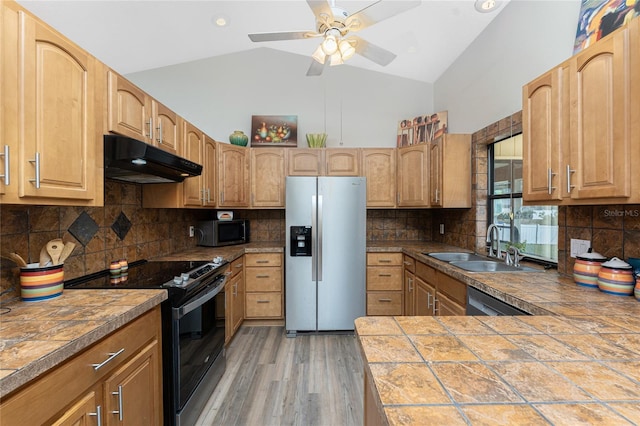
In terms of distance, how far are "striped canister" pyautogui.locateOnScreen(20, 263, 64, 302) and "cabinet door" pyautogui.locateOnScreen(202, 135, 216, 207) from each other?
4.82ft

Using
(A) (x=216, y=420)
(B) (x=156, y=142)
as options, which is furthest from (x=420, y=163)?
(A) (x=216, y=420)

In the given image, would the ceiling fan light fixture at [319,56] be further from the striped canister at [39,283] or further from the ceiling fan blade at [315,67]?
the striped canister at [39,283]

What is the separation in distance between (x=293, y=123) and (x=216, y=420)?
3017mm

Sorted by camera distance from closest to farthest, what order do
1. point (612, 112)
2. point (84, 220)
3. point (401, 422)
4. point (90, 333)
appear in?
point (401, 422), point (90, 333), point (612, 112), point (84, 220)

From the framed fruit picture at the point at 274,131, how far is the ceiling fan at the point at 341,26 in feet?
4.83

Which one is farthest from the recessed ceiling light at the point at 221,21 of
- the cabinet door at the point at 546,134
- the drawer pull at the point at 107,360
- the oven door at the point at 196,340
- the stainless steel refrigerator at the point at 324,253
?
the drawer pull at the point at 107,360

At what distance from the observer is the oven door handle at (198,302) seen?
1.51 meters

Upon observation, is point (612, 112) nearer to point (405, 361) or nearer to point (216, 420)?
point (405, 361)

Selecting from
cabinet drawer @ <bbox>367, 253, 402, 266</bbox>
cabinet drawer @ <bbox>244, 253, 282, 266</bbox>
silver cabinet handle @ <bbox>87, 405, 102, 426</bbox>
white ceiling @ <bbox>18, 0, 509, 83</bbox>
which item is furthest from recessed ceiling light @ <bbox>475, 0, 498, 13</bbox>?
silver cabinet handle @ <bbox>87, 405, 102, 426</bbox>

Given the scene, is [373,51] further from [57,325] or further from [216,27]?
[57,325]

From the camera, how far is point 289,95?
3.54m

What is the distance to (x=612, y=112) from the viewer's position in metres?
1.13

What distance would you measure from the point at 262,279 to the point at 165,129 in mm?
1760

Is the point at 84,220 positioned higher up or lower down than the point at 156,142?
lower down
